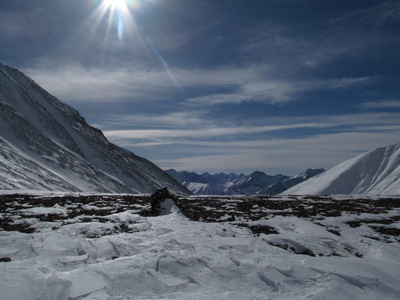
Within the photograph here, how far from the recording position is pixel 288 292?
641 centimetres

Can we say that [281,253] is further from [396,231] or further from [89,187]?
[89,187]

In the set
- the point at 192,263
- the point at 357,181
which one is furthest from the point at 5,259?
the point at 357,181

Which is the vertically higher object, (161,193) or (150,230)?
(161,193)

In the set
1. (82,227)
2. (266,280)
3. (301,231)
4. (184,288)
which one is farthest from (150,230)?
(301,231)

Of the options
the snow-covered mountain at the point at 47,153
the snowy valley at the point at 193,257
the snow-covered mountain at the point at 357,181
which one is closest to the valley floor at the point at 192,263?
the snowy valley at the point at 193,257

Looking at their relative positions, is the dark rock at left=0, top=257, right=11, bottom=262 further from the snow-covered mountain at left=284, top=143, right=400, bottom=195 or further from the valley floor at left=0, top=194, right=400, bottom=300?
the snow-covered mountain at left=284, top=143, right=400, bottom=195

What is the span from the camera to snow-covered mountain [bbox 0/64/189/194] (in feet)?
184

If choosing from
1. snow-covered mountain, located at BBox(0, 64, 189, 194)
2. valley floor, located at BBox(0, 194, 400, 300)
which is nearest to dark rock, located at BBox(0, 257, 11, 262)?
valley floor, located at BBox(0, 194, 400, 300)

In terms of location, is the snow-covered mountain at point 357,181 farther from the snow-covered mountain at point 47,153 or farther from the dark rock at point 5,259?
the dark rock at point 5,259

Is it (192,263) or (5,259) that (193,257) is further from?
(5,259)

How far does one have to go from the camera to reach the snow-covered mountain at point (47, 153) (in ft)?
184

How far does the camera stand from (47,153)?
275ft

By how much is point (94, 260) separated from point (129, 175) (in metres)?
115

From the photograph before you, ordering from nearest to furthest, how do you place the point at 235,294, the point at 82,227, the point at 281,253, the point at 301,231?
the point at 235,294 < the point at 281,253 < the point at 82,227 < the point at 301,231
